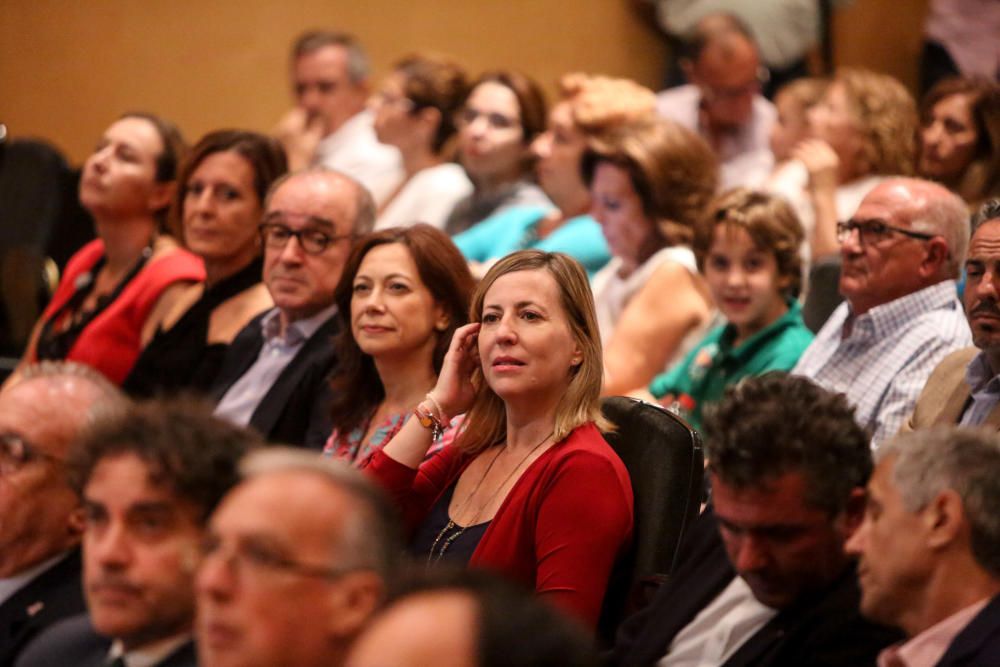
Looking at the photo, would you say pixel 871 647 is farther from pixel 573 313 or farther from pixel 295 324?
pixel 295 324

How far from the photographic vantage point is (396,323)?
119 inches

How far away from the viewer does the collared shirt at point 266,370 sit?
3545 millimetres

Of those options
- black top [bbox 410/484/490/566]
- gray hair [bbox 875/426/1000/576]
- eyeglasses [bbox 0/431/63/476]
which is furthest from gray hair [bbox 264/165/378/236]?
gray hair [bbox 875/426/1000/576]

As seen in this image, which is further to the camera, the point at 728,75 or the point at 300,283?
the point at 728,75

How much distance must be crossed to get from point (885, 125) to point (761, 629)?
276 centimetres

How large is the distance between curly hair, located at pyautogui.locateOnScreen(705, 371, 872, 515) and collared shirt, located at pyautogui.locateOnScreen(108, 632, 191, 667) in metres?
0.75

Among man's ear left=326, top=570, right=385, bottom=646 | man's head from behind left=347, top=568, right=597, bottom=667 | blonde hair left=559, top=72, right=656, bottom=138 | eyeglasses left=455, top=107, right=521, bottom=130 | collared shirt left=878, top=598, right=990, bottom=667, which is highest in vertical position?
blonde hair left=559, top=72, right=656, bottom=138

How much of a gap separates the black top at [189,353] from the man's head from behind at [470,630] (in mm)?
2451

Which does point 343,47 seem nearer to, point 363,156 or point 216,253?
point 363,156

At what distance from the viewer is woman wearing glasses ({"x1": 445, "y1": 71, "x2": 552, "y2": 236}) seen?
484cm

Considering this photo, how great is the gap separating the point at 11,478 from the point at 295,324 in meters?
1.28

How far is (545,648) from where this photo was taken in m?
1.33

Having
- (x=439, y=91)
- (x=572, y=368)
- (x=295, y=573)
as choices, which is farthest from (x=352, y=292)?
(x=439, y=91)

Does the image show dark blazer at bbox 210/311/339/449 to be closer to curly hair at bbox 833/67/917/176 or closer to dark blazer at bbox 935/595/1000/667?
dark blazer at bbox 935/595/1000/667
